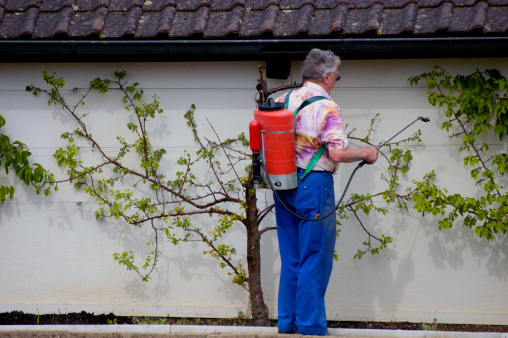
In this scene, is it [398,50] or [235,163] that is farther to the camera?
[235,163]

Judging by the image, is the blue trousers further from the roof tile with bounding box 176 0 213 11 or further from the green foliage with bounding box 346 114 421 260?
the roof tile with bounding box 176 0 213 11

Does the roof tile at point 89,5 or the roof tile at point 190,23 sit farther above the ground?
the roof tile at point 89,5

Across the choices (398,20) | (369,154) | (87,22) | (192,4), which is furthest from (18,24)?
(369,154)

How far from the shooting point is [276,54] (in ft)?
20.5

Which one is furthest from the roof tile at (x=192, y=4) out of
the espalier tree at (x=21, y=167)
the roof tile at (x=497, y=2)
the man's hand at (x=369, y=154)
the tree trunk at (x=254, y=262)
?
the roof tile at (x=497, y=2)

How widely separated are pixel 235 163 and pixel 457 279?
209cm

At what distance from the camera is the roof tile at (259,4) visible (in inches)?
255

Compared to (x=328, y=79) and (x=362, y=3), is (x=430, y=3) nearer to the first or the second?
(x=362, y=3)

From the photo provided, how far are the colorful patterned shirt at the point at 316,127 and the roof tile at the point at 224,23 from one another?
1.05 metres

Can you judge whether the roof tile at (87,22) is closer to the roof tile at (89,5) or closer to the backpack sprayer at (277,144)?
the roof tile at (89,5)

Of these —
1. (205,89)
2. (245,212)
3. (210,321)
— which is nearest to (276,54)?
(205,89)

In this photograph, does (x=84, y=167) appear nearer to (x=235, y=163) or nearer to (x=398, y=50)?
(x=235, y=163)

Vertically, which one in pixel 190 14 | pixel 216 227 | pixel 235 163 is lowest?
pixel 216 227

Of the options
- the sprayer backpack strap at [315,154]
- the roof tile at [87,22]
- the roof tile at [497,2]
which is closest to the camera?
the sprayer backpack strap at [315,154]
